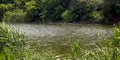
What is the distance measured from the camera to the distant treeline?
177ft

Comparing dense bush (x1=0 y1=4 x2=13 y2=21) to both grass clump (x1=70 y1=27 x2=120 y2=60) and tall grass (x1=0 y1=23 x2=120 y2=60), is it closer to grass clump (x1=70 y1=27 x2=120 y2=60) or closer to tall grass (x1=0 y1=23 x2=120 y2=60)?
tall grass (x1=0 y1=23 x2=120 y2=60)

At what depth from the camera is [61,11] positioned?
64.2 meters

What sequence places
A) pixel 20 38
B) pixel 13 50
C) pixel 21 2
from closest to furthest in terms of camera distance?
pixel 13 50, pixel 20 38, pixel 21 2

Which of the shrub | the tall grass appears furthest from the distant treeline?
the tall grass

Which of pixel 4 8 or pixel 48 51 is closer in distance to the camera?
pixel 48 51

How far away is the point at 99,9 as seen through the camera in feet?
183

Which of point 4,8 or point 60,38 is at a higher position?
point 60,38

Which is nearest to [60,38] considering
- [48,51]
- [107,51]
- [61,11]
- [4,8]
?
[48,51]

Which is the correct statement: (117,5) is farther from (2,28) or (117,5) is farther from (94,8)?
(2,28)

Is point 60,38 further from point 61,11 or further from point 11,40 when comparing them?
point 61,11

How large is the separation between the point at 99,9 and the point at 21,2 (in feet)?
82.2

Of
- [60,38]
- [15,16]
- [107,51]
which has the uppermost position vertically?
[107,51]

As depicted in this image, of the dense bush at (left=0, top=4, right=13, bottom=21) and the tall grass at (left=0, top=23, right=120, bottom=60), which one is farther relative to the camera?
the dense bush at (left=0, top=4, right=13, bottom=21)

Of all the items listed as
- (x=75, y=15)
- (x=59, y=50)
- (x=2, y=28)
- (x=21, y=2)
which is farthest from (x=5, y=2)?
(x=2, y=28)
